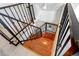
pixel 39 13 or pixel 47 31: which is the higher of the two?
pixel 39 13

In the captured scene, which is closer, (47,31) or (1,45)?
(1,45)

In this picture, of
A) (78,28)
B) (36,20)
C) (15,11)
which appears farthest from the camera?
(36,20)

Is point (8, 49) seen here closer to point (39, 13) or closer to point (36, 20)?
point (36, 20)

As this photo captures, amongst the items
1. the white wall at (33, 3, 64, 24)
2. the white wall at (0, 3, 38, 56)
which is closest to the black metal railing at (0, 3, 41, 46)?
the white wall at (0, 3, 38, 56)

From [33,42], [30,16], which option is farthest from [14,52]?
[30,16]

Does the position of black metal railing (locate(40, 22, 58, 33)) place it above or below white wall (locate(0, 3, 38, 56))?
below

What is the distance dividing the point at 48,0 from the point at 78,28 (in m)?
0.23

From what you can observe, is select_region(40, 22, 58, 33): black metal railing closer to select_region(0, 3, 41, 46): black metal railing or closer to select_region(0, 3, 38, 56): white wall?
select_region(0, 3, 41, 46): black metal railing

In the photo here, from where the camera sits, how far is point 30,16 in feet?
9.69

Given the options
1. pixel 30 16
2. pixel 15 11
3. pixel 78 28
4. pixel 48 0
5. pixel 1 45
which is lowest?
pixel 30 16

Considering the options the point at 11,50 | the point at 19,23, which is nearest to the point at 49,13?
the point at 19,23

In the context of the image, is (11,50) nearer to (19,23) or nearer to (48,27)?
(19,23)

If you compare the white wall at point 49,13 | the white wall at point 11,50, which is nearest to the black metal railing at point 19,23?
the white wall at point 11,50

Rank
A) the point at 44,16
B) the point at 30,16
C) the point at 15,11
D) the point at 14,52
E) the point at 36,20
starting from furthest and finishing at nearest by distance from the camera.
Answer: the point at 44,16, the point at 36,20, the point at 30,16, the point at 15,11, the point at 14,52
